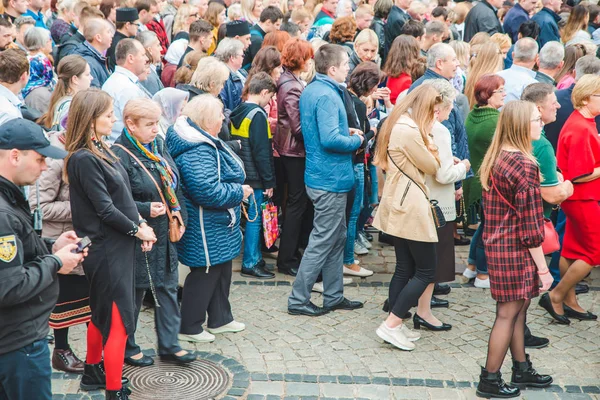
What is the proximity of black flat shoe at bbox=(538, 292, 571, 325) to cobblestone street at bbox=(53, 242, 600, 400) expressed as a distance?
0.06 meters

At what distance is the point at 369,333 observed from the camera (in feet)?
20.7

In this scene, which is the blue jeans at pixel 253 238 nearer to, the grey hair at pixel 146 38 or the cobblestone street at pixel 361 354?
the cobblestone street at pixel 361 354

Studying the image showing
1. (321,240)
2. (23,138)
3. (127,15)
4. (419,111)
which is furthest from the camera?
(127,15)

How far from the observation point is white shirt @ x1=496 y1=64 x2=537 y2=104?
323 inches

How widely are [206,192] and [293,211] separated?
1.98 m

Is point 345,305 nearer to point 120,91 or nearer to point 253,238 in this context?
point 253,238

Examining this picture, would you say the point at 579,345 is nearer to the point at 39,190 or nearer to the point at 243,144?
the point at 243,144

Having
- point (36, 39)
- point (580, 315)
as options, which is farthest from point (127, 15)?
point (580, 315)

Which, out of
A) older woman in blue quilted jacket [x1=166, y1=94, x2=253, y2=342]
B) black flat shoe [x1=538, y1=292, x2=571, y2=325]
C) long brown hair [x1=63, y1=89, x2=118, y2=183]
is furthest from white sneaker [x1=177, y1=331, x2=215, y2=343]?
black flat shoe [x1=538, y1=292, x2=571, y2=325]

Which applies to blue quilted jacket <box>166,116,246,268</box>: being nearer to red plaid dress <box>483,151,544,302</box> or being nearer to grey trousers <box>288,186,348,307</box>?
grey trousers <box>288,186,348,307</box>

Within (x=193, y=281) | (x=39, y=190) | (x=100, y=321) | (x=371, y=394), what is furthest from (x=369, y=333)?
(x=39, y=190)

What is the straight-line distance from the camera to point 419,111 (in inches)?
229

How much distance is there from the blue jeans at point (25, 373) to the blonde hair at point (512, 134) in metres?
3.05

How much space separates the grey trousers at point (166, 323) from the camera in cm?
559
